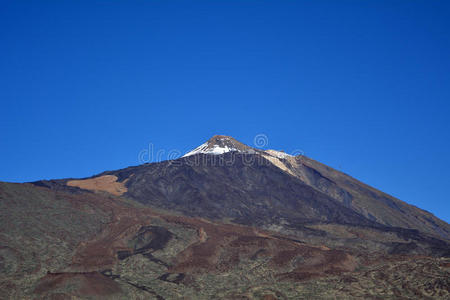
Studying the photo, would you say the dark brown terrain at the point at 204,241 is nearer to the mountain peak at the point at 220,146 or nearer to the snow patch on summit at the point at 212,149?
the snow patch on summit at the point at 212,149

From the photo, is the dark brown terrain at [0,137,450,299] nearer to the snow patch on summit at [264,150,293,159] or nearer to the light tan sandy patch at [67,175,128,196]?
the light tan sandy patch at [67,175,128,196]

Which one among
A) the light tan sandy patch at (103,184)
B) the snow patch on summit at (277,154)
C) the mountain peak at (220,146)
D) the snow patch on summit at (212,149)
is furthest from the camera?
the snow patch on summit at (277,154)

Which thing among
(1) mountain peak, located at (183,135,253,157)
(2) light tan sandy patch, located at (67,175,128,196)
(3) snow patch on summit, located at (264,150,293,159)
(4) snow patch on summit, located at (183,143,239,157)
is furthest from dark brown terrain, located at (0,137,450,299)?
(3) snow patch on summit, located at (264,150,293,159)

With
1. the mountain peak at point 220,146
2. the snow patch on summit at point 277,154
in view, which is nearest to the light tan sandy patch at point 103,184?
the mountain peak at point 220,146

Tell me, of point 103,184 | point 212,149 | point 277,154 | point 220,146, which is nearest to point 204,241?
point 103,184

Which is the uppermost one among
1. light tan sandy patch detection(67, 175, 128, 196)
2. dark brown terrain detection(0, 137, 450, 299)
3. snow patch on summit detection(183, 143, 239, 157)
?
snow patch on summit detection(183, 143, 239, 157)
